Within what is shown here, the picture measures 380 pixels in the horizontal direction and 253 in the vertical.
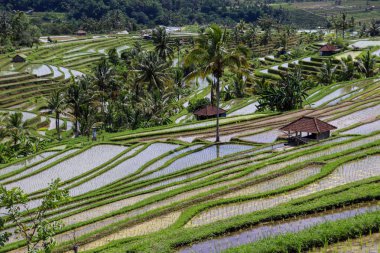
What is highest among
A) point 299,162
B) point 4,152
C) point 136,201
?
point 299,162

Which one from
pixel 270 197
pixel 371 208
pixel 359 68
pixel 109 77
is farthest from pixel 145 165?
pixel 359 68

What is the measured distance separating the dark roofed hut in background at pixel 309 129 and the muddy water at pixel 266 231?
13116 mm

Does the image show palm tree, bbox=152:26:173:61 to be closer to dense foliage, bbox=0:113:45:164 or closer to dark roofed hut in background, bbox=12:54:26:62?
dense foliage, bbox=0:113:45:164

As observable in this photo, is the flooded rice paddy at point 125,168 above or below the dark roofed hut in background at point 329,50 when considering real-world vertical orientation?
below

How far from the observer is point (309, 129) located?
2645 cm

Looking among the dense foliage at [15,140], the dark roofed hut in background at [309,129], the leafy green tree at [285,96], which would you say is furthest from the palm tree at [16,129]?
the dark roofed hut in background at [309,129]

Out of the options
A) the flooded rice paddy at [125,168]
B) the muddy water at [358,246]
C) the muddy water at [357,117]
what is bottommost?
the flooded rice paddy at [125,168]

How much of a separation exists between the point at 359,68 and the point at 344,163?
44643mm

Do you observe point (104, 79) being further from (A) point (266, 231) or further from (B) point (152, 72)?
(A) point (266, 231)

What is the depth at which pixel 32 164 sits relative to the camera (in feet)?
96.0

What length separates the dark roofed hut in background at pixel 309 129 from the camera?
26453 millimetres

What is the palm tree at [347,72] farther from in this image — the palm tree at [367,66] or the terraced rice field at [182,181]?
the terraced rice field at [182,181]

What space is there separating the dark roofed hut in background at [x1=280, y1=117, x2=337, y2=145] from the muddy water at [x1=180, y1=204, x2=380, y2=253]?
1312 cm

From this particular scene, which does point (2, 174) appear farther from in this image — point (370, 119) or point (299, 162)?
point (370, 119)
